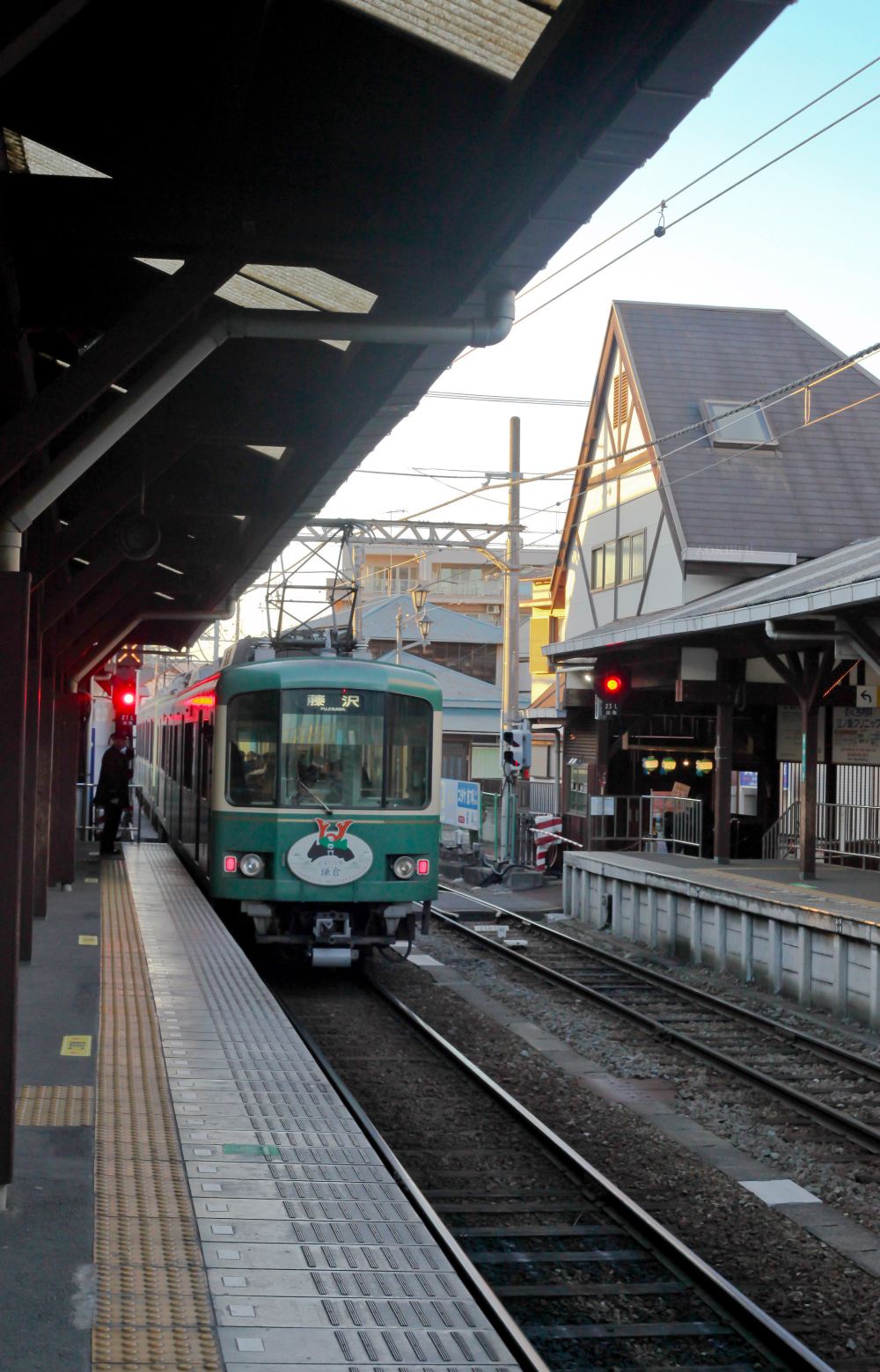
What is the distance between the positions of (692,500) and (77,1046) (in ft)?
49.5

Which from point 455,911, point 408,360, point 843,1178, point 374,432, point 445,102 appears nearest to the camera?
point 445,102

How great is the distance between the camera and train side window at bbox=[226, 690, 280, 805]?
1064cm

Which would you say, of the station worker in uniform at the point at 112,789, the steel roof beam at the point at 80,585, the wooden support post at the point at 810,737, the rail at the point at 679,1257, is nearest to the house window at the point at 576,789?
the station worker in uniform at the point at 112,789

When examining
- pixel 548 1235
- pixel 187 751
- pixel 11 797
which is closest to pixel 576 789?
pixel 187 751

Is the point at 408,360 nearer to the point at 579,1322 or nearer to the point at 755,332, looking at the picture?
the point at 579,1322

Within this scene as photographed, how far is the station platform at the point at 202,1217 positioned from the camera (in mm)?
3533

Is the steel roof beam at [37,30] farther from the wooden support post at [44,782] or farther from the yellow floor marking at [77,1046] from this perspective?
the wooden support post at [44,782]

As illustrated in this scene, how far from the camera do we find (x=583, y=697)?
22.9 meters

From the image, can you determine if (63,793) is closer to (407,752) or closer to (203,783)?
(203,783)

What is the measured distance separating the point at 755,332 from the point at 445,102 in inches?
812

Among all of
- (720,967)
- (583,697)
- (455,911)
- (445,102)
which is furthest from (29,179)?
(583,697)

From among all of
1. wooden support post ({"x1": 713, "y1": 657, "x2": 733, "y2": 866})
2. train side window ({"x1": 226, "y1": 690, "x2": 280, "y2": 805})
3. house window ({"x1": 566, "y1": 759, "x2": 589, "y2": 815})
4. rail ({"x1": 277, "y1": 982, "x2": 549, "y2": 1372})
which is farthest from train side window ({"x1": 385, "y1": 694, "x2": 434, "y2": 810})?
house window ({"x1": 566, "y1": 759, "x2": 589, "y2": 815})

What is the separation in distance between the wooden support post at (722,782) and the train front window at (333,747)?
6.32 m

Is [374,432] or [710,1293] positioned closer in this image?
[710,1293]
